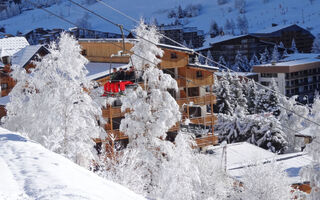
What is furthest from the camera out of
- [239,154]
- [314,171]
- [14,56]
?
[14,56]

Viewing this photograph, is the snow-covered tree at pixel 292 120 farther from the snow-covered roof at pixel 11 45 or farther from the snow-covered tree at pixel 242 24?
the snow-covered tree at pixel 242 24

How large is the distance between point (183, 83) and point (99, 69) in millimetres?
4890

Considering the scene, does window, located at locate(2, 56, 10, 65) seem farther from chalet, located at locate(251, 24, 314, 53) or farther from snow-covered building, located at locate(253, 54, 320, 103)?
chalet, located at locate(251, 24, 314, 53)

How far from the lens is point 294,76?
69.1 metres

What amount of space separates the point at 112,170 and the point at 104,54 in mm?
12867

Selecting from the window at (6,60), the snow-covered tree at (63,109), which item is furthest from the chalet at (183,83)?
the window at (6,60)

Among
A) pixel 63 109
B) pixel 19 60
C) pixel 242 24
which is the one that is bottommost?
pixel 63 109

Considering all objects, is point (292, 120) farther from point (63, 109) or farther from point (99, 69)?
point (63, 109)

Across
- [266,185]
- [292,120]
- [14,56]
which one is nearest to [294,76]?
[292,120]

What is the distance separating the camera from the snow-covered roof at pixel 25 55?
35219 millimetres

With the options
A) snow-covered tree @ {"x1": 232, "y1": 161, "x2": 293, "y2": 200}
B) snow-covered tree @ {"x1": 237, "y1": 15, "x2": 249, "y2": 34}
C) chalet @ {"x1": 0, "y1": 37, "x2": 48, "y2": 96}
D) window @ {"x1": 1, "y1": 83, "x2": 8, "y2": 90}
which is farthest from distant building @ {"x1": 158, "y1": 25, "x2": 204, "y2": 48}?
snow-covered tree @ {"x1": 232, "y1": 161, "x2": 293, "y2": 200}

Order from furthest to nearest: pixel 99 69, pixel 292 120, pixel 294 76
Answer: pixel 294 76 < pixel 292 120 < pixel 99 69

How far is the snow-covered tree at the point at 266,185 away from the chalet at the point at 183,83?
4.65 m

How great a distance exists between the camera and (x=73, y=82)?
59.3 feet
